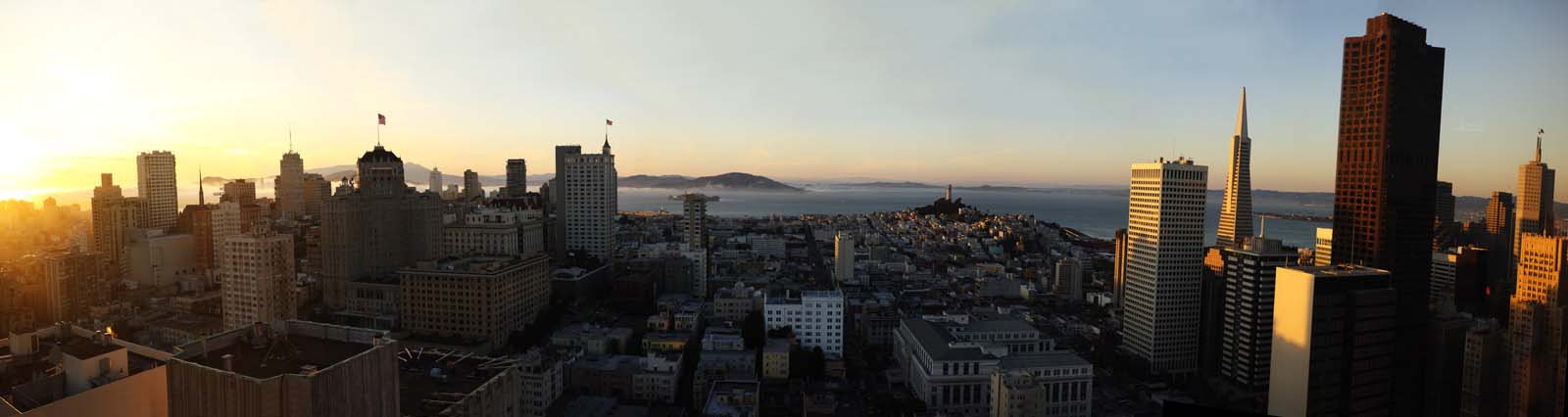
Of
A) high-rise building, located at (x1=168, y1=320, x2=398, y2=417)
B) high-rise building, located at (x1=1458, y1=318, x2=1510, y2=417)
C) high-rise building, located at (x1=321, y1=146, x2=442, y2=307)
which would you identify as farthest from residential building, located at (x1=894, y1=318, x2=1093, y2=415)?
high-rise building, located at (x1=321, y1=146, x2=442, y2=307)

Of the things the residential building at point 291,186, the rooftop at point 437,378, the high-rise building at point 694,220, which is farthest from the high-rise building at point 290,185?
the rooftop at point 437,378

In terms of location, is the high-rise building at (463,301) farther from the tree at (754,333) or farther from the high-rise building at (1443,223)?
the high-rise building at (1443,223)

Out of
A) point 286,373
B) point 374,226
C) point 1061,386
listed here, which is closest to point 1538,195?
point 286,373

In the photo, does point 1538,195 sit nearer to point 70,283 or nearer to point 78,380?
point 78,380

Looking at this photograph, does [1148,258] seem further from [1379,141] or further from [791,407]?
[791,407]

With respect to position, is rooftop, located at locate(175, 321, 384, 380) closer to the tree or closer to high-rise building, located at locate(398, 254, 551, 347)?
high-rise building, located at locate(398, 254, 551, 347)
